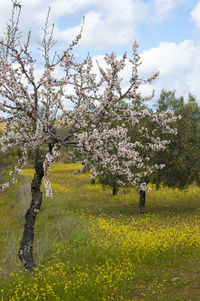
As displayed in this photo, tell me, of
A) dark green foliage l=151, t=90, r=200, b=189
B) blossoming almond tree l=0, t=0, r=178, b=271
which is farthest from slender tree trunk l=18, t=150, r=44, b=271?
dark green foliage l=151, t=90, r=200, b=189

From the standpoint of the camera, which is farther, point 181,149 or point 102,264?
point 181,149

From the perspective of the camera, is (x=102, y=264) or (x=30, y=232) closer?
(x=30, y=232)

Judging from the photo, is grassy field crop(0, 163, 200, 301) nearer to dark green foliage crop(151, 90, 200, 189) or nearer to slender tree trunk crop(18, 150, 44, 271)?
slender tree trunk crop(18, 150, 44, 271)

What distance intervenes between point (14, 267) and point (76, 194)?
2268 centimetres

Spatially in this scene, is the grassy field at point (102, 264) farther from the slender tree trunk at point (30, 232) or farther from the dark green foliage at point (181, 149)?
the dark green foliage at point (181, 149)

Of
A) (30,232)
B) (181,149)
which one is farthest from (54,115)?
(181,149)

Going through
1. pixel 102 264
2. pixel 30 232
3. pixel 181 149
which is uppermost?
pixel 181 149

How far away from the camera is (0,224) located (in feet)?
73.5

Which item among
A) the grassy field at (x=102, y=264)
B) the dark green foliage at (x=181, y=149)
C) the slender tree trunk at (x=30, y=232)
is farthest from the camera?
the dark green foliage at (x=181, y=149)

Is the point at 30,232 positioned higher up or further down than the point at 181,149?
further down

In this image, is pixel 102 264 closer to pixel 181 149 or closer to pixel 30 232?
pixel 30 232

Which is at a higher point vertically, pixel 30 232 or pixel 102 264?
pixel 30 232

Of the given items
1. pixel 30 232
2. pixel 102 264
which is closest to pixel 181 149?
pixel 102 264

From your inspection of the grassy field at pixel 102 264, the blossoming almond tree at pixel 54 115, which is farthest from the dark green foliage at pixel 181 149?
the blossoming almond tree at pixel 54 115
